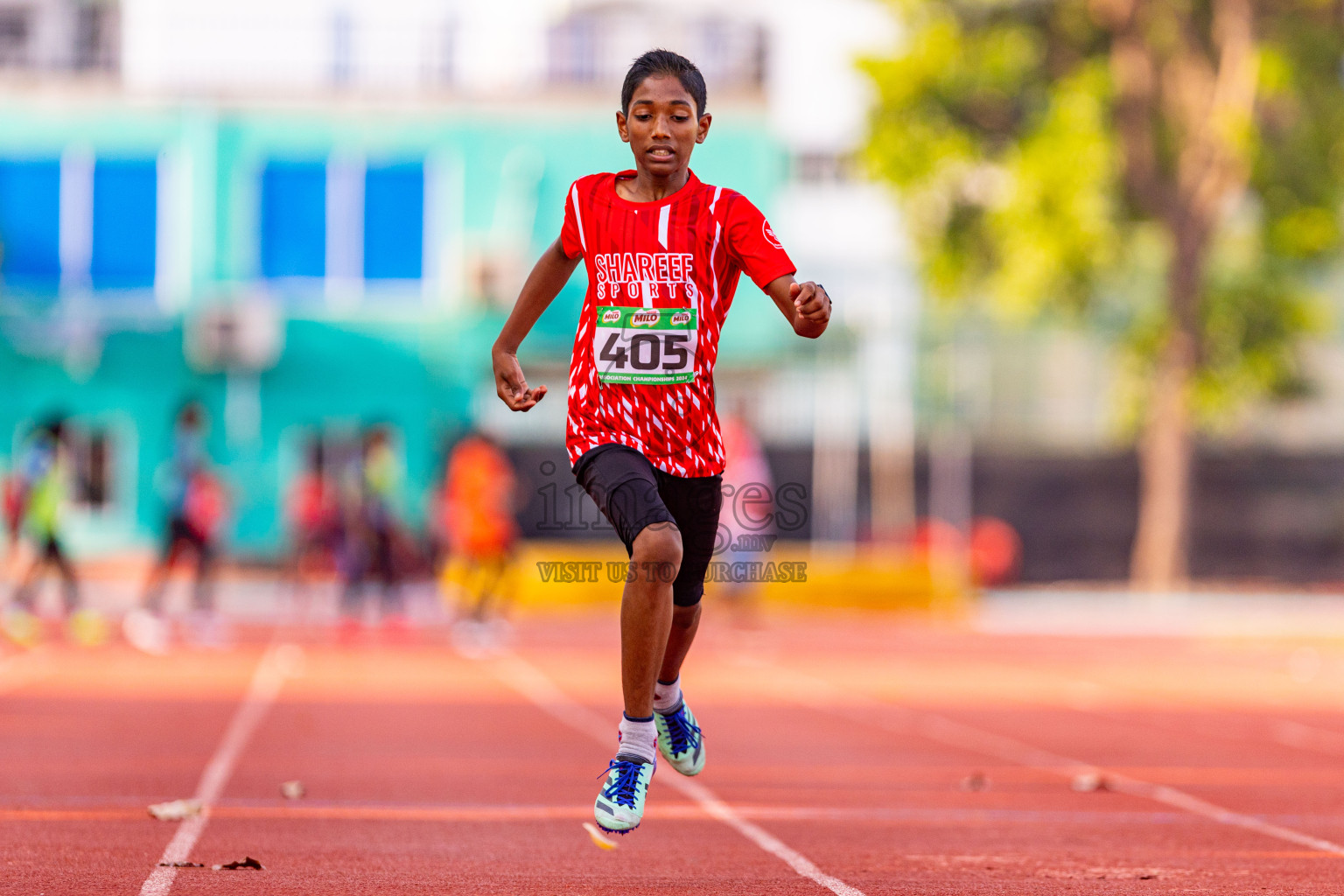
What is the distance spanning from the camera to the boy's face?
6.03 m

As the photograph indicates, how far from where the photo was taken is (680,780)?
32.0 feet

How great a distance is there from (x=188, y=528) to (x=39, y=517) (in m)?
1.36

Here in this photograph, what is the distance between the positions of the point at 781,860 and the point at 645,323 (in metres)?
1.91

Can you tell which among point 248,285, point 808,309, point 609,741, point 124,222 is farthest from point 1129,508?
point 808,309

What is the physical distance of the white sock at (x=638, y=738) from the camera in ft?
20.0

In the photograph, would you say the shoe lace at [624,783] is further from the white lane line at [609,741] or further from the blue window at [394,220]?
the blue window at [394,220]

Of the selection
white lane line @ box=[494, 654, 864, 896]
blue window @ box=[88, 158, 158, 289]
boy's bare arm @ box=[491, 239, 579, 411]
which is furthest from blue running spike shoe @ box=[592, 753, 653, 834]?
blue window @ box=[88, 158, 158, 289]

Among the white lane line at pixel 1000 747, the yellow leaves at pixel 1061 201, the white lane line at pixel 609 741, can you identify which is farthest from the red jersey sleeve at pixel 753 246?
the yellow leaves at pixel 1061 201

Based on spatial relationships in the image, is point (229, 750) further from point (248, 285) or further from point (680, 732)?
point (248, 285)

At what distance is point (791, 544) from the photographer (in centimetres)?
3381

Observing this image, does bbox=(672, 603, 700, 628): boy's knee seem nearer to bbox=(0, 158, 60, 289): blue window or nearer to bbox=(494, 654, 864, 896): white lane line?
bbox=(494, 654, 864, 896): white lane line

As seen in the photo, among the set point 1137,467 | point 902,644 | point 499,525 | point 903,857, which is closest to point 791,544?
point 1137,467

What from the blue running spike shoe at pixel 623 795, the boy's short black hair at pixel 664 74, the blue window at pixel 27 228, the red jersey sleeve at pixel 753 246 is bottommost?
the blue running spike shoe at pixel 623 795

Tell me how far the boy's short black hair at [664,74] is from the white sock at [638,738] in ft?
5.59
